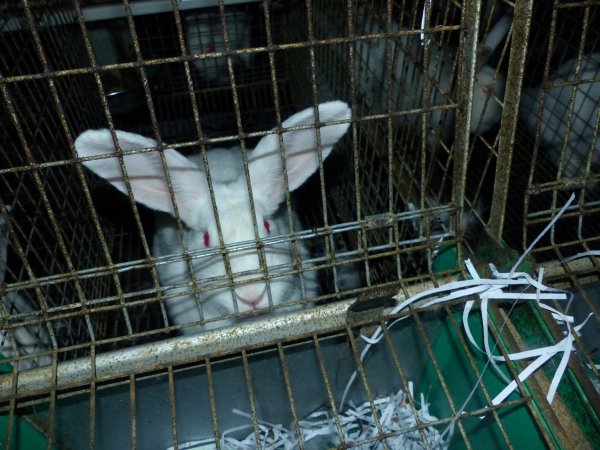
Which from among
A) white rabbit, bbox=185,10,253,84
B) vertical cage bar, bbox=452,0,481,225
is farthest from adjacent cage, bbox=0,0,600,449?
white rabbit, bbox=185,10,253,84

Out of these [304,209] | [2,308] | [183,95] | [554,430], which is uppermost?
[183,95]

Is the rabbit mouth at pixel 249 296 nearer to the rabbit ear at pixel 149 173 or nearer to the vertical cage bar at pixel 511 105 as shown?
the rabbit ear at pixel 149 173

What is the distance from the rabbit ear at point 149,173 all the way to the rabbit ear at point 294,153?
6.3 inches

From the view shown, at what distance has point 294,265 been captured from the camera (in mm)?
1248

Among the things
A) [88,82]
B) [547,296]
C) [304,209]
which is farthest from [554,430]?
[88,82]

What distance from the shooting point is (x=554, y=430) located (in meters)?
1.01

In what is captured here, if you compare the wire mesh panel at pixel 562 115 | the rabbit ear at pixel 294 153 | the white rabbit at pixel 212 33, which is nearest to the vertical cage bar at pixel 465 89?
the rabbit ear at pixel 294 153

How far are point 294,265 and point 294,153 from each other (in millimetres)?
318

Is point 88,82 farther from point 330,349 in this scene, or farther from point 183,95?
point 330,349

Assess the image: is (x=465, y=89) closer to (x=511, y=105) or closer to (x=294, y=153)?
(x=511, y=105)

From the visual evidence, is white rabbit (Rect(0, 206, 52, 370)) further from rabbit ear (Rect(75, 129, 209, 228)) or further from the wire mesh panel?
the wire mesh panel

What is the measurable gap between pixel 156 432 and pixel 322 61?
66.5 inches

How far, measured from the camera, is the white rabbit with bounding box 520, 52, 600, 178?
7.39 ft

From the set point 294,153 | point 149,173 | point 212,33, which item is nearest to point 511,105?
point 294,153
